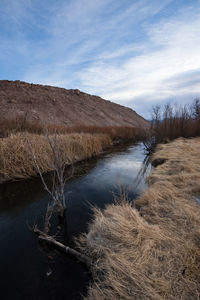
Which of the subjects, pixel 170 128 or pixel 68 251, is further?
pixel 170 128

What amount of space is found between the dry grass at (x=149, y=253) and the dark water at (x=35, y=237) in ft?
1.39

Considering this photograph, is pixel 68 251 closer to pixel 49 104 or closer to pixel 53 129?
pixel 53 129

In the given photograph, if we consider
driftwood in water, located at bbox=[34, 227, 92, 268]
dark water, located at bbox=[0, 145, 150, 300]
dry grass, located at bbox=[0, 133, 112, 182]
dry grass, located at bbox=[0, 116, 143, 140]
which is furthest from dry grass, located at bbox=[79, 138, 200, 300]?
dry grass, located at bbox=[0, 116, 143, 140]

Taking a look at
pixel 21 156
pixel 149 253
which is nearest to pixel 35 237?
pixel 149 253

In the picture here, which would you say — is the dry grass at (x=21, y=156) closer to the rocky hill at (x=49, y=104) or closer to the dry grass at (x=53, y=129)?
the dry grass at (x=53, y=129)

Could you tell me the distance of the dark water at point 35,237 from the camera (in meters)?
2.15

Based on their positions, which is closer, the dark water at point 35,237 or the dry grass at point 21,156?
the dark water at point 35,237

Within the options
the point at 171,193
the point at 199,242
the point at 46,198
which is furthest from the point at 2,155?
the point at 199,242

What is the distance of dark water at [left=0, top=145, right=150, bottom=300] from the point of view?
2.15 meters

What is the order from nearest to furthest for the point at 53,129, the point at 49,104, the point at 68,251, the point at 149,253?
1. the point at 149,253
2. the point at 68,251
3. the point at 53,129
4. the point at 49,104

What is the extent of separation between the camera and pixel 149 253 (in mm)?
2006

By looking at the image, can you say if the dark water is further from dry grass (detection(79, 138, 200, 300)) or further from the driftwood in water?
dry grass (detection(79, 138, 200, 300))

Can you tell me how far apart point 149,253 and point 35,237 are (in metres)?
2.28

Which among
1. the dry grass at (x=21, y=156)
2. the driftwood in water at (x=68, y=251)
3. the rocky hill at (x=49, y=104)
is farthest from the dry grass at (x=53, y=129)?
the rocky hill at (x=49, y=104)
